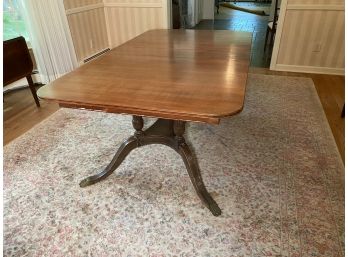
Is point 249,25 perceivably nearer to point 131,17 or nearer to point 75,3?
point 131,17

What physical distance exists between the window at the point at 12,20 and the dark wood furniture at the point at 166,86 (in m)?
1.68

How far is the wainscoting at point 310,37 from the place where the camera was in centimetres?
284

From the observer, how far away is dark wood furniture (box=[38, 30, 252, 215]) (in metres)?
0.91

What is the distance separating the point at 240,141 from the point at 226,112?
1.09 m

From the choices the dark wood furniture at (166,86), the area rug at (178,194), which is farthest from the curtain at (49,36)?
the dark wood furniture at (166,86)

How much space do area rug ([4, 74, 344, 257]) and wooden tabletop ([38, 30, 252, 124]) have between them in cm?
64

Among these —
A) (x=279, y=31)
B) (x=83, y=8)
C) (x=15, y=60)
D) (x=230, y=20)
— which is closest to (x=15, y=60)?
(x=15, y=60)

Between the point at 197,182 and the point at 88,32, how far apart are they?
3.03 metres

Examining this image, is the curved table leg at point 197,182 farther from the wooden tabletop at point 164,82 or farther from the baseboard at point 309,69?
the baseboard at point 309,69

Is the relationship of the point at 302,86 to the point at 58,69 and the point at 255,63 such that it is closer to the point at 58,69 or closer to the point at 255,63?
the point at 255,63

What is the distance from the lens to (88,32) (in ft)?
11.4

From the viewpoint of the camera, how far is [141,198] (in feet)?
4.59

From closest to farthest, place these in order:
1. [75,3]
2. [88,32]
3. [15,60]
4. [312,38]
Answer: [15,60] → [312,38] → [75,3] → [88,32]

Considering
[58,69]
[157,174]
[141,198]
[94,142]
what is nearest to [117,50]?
[94,142]
